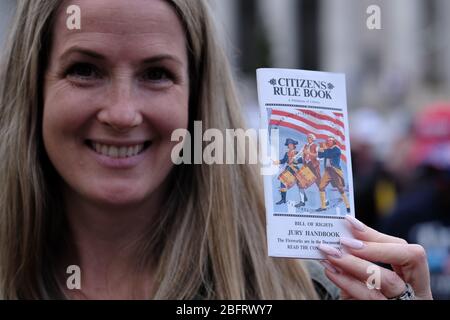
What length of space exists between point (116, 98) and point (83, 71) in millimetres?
130

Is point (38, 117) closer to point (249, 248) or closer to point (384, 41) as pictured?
point (249, 248)

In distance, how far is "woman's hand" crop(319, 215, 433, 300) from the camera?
2078 millimetres

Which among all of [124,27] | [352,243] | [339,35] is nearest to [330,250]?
[352,243]

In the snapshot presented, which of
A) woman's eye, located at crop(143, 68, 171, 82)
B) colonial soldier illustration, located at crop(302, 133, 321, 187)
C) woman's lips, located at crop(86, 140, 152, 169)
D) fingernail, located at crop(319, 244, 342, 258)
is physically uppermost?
woman's eye, located at crop(143, 68, 171, 82)

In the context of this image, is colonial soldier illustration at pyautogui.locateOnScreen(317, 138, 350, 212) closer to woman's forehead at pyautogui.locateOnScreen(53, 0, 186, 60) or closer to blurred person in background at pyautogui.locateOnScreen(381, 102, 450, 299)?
woman's forehead at pyautogui.locateOnScreen(53, 0, 186, 60)

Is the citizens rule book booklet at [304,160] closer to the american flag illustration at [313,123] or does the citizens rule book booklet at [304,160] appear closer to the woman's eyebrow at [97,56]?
the american flag illustration at [313,123]

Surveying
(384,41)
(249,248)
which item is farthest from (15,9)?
(384,41)

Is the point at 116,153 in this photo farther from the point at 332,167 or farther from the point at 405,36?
the point at 405,36

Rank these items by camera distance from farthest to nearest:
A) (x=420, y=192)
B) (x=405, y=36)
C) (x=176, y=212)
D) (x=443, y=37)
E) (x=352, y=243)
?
(x=405, y=36)
(x=443, y=37)
(x=420, y=192)
(x=176, y=212)
(x=352, y=243)

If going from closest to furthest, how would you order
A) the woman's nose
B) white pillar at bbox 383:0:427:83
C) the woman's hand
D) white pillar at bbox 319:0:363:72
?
the woman's hand → the woman's nose → white pillar at bbox 383:0:427:83 → white pillar at bbox 319:0:363:72

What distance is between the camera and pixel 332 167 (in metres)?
2.16

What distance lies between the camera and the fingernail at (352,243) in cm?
208

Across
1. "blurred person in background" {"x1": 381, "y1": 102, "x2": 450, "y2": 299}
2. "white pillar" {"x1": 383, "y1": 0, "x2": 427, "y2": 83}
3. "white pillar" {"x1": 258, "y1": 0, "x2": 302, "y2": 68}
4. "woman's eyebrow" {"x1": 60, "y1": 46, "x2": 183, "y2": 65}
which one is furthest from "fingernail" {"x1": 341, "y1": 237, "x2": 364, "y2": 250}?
"white pillar" {"x1": 258, "y1": 0, "x2": 302, "y2": 68}

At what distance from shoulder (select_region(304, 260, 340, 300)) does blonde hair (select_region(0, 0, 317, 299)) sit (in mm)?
57
